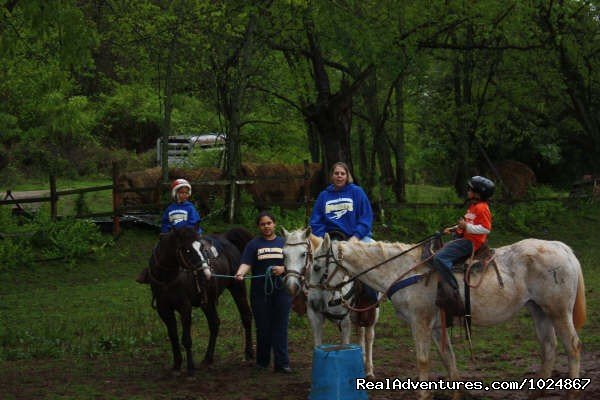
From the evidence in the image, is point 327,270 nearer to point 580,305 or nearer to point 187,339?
point 187,339

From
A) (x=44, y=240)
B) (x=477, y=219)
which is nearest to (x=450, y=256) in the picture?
(x=477, y=219)

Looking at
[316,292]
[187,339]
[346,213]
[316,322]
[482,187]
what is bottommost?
[187,339]

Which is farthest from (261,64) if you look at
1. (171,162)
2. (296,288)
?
(296,288)

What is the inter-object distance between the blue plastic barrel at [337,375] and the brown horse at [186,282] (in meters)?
2.08

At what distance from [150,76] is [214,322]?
1460 centimetres

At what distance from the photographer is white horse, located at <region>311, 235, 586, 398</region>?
27.5 feet

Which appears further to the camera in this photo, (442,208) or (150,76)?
(442,208)

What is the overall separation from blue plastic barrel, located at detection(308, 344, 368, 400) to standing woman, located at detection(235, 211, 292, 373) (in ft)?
6.65

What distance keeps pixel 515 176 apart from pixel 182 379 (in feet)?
83.5

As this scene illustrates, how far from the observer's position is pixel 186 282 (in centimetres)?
1013

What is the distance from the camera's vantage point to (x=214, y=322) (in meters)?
→ 10.7

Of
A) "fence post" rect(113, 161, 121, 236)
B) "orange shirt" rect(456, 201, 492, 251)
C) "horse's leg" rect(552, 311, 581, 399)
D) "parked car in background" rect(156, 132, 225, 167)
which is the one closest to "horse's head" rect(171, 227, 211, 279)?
"orange shirt" rect(456, 201, 492, 251)

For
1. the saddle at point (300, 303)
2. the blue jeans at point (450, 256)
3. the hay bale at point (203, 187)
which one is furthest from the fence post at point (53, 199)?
the blue jeans at point (450, 256)

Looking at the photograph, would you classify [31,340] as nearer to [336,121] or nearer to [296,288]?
[296,288]
